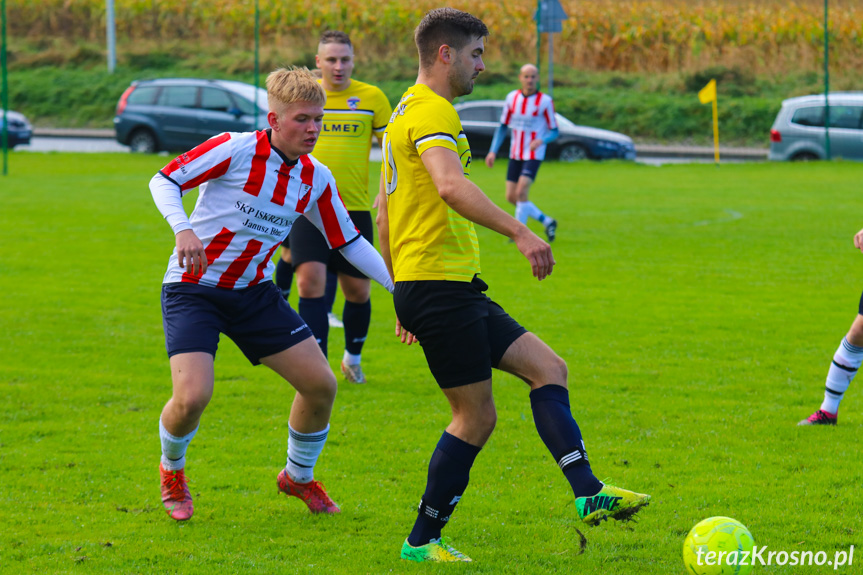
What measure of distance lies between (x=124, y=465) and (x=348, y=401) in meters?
1.64

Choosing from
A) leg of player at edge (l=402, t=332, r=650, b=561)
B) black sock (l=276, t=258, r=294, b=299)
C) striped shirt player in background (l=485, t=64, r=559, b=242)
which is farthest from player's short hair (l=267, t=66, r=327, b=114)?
striped shirt player in background (l=485, t=64, r=559, b=242)

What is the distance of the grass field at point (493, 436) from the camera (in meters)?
4.18

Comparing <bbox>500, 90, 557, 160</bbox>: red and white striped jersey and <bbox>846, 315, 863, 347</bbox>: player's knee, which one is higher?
<bbox>500, 90, 557, 160</bbox>: red and white striped jersey

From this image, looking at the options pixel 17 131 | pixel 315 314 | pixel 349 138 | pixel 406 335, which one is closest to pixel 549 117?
pixel 349 138

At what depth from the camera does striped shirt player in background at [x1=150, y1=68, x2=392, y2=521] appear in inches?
167

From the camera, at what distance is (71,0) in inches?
1663

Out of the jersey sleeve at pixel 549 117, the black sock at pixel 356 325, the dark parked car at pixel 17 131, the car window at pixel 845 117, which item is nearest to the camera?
the black sock at pixel 356 325

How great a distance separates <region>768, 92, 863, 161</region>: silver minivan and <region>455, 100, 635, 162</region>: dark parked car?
3767mm

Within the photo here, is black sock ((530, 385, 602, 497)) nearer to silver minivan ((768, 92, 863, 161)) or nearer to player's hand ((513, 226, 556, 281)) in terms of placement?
player's hand ((513, 226, 556, 281))

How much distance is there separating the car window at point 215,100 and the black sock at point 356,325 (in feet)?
62.4

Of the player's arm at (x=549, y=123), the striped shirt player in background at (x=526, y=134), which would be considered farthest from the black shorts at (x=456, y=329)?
the player's arm at (x=549, y=123)

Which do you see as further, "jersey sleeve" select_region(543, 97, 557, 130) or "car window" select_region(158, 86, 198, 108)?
"car window" select_region(158, 86, 198, 108)

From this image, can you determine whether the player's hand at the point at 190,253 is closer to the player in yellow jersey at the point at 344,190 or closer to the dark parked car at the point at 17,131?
the player in yellow jersey at the point at 344,190
